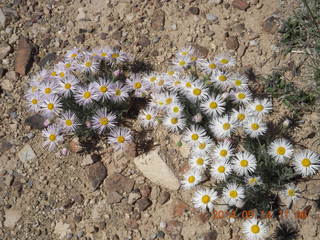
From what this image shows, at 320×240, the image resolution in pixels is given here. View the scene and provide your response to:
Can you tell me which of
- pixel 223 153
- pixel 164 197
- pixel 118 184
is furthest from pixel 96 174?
pixel 223 153

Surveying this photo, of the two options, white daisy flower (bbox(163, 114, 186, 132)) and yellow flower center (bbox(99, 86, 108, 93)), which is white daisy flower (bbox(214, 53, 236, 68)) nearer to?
white daisy flower (bbox(163, 114, 186, 132))

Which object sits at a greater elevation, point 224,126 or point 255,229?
point 224,126

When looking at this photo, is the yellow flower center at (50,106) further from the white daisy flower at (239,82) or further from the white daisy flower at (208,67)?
the white daisy flower at (239,82)

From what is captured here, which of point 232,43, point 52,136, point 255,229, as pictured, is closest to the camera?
point 255,229

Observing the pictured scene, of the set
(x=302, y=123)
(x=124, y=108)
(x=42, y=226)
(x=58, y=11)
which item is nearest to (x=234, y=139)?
(x=302, y=123)

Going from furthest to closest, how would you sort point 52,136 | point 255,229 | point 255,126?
point 52,136 < point 255,126 < point 255,229

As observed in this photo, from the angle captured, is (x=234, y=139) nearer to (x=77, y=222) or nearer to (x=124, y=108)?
(x=124, y=108)

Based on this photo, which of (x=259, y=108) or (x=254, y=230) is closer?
(x=254, y=230)

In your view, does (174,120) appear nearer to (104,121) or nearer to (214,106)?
(214,106)
